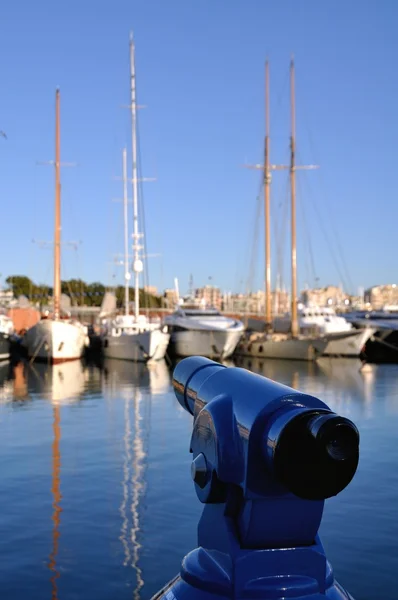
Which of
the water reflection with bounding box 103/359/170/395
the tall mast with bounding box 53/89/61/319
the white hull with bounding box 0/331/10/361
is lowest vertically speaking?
the water reflection with bounding box 103/359/170/395

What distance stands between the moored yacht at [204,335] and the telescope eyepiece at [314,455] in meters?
42.1

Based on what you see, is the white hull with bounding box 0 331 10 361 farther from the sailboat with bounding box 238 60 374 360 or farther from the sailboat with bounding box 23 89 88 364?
the sailboat with bounding box 238 60 374 360

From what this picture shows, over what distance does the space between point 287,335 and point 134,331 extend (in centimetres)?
972

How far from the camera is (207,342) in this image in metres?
47.1

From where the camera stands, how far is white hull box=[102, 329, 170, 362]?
142 ft

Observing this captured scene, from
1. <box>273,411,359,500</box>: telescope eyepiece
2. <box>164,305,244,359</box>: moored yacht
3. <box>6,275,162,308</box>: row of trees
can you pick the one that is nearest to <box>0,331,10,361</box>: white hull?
<box>164,305,244,359</box>: moored yacht

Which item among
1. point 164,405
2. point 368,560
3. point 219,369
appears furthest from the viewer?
point 164,405

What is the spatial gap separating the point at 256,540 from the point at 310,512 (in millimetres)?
242

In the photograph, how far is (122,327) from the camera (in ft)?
157

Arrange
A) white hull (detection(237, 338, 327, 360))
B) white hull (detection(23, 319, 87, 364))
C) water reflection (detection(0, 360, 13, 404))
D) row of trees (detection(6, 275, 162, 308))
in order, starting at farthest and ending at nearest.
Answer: row of trees (detection(6, 275, 162, 308)) < white hull (detection(237, 338, 327, 360)) < white hull (detection(23, 319, 87, 364)) < water reflection (detection(0, 360, 13, 404))

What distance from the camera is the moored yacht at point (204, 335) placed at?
46375mm

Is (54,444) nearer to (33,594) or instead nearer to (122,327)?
(33,594)

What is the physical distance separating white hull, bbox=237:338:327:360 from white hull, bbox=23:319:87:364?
11.2 metres

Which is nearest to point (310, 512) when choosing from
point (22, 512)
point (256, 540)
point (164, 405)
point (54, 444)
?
point (256, 540)
